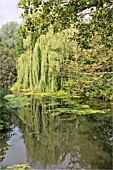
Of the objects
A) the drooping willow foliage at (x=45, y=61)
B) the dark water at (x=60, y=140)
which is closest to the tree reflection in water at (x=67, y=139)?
the dark water at (x=60, y=140)

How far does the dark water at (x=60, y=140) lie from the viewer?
480 centimetres

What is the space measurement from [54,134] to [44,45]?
8878 millimetres

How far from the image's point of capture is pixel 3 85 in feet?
74.5

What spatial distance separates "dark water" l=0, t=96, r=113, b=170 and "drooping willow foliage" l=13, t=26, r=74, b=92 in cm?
529

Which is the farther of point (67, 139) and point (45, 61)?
point (45, 61)

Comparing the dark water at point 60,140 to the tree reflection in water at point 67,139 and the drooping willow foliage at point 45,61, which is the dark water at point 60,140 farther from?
Answer: the drooping willow foliage at point 45,61

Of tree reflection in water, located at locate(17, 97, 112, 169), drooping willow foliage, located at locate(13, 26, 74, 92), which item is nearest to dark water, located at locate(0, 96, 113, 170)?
tree reflection in water, located at locate(17, 97, 112, 169)

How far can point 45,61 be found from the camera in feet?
47.6

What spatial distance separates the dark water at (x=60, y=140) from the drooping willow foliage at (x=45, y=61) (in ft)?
17.3

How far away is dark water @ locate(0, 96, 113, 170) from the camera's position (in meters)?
4.80

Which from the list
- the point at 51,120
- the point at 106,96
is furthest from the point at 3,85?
the point at 51,120

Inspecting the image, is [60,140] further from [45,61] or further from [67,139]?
[45,61]

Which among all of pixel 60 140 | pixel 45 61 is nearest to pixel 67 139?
pixel 60 140

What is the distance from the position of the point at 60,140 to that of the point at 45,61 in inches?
350
